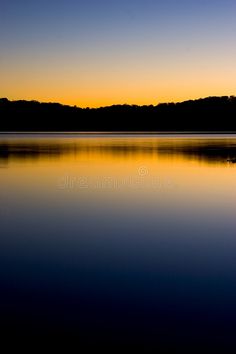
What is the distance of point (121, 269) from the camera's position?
9.94 m

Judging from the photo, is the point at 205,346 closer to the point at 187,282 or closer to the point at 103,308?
the point at 103,308

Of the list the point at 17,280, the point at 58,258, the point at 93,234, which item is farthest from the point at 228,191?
the point at 17,280
